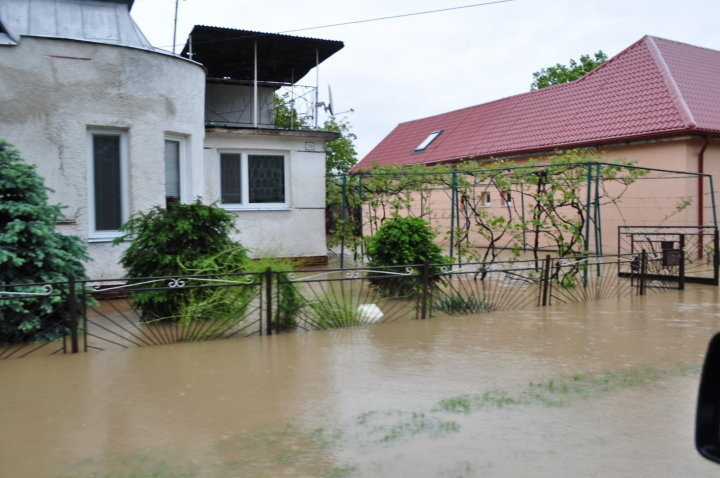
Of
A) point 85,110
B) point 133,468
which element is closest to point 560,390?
point 133,468

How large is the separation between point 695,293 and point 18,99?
1095cm

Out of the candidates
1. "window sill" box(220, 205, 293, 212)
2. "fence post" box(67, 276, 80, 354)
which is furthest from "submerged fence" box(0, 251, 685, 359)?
"window sill" box(220, 205, 293, 212)

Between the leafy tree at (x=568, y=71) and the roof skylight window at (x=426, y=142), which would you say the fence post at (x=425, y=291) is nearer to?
the roof skylight window at (x=426, y=142)

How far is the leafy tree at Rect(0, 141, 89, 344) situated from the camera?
6.77 m

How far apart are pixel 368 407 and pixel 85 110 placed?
22.5 ft

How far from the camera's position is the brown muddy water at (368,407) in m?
3.91

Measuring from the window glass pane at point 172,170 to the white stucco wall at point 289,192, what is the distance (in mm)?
2239

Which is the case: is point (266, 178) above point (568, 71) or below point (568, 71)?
below

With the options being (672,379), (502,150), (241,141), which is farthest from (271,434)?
(502,150)

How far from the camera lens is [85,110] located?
9.55 metres

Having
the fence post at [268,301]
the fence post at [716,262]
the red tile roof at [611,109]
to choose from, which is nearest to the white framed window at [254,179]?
the red tile roof at [611,109]

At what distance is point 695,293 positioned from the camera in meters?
11.1

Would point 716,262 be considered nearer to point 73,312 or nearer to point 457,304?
point 457,304

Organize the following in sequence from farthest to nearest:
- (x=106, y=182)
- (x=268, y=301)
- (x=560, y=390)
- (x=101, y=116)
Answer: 1. (x=106, y=182)
2. (x=101, y=116)
3. (x=268, y=301)
4. (x=560, y=390)
